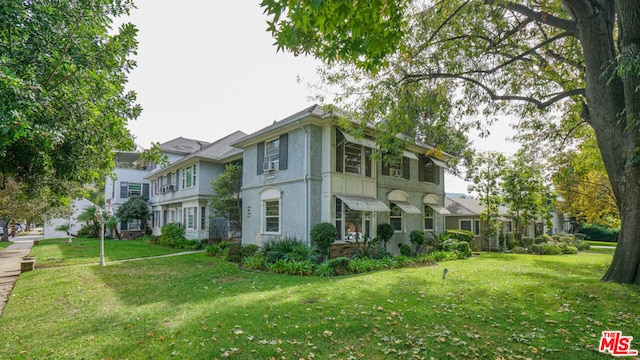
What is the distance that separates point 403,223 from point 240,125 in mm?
16037

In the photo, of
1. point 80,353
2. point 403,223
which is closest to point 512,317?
point 80,353

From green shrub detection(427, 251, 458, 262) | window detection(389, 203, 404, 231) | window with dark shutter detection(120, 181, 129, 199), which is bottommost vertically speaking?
green shrub detection(427, 251, 458, 262)

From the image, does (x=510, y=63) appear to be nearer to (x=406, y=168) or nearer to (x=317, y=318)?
(x=406, y=168)

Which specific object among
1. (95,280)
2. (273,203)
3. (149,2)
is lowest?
(95,280)

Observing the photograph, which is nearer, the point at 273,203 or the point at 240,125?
the point at 273,203

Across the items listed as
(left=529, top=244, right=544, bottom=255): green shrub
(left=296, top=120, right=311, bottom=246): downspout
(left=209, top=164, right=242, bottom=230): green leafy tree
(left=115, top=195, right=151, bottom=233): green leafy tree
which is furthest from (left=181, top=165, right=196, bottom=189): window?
(left=529, top=244, right=544, bottom=255): green shrub

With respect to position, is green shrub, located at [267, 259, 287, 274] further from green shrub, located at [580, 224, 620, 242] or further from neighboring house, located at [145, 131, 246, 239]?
green shrub, located at [580, 224, 620, 242]

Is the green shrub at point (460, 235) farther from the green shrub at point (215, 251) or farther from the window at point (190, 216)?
the window at point (190, 216)

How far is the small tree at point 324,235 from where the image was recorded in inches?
509

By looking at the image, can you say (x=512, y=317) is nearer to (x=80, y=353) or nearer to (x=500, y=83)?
(x=80, y=353)

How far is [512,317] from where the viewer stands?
639 centimetres

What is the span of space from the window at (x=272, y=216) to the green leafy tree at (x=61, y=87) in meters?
9.59

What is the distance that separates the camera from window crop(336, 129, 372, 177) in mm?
14602

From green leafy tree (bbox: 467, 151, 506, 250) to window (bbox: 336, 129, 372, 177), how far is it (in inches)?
495
